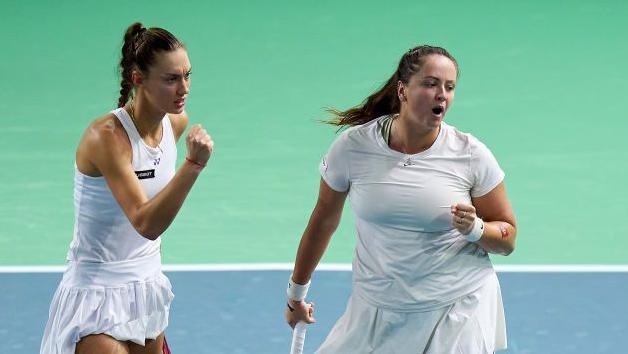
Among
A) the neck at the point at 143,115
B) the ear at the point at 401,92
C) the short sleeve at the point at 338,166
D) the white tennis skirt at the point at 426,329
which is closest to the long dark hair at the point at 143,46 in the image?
the neck at the point at 143,115

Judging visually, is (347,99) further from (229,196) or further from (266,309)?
(266,309)

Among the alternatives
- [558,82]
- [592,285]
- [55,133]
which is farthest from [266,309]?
[558,82]

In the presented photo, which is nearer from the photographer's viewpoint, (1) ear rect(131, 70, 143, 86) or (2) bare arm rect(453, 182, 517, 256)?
(2) bare arm rect(453, 182, 517, 256)

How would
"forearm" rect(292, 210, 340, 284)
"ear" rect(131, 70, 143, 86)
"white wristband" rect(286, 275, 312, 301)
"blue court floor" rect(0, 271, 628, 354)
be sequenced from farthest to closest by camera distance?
"blue court floor" rect(0, 271, 628, 354), "white wristband" rect(286, 275, 312, 301), "forearm" rect(292, 210, 340, 284), "ear" rect(131, 70, 143, 86)

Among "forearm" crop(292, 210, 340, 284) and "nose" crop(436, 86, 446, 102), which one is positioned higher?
"nose" crop(436, 86, 446, 102)

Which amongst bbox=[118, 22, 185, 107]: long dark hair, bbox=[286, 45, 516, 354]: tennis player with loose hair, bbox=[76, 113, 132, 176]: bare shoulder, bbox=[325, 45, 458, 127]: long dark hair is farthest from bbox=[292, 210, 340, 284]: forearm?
bbox=[118, 22, 185, 107]: long dark hair

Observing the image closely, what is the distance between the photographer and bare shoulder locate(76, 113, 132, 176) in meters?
6.15

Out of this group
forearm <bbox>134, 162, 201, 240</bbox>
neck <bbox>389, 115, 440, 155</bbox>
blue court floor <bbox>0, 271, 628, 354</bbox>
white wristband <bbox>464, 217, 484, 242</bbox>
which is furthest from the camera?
blue court floor <bbox>0, 271, 628, 354</bbox>

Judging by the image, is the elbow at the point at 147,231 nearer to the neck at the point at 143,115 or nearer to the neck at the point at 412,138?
the neck at the point at 143,115

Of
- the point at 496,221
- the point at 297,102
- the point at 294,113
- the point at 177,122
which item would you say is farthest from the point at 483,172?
the point at 297,102

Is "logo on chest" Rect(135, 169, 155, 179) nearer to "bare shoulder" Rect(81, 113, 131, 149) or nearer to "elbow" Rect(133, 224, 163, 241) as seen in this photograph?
"bare shoulder" Rect(81, 113, 131, 149)

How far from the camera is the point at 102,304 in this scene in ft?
21.0

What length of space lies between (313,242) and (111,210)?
2.95 feet

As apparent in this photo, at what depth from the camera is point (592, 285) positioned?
31.9 feet
